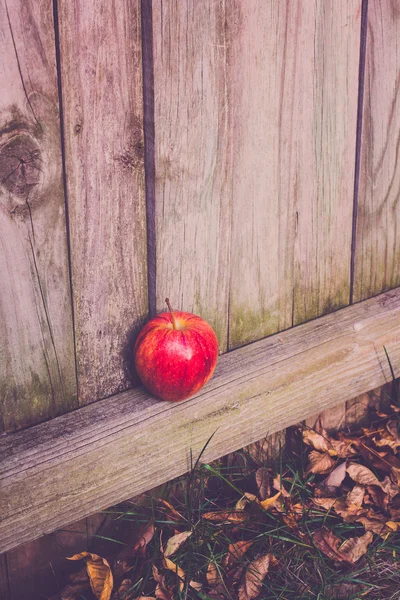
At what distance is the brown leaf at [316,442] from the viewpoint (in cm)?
253

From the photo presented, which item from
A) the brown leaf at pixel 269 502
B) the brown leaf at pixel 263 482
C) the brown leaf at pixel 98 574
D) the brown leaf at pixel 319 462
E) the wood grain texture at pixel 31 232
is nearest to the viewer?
the wood grain texture at pixel 31 232

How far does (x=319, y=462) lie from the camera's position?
2477 millimetres

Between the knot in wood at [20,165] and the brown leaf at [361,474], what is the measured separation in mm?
1472

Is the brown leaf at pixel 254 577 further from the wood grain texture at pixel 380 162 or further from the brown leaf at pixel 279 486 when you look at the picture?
the wood grain texture at pixel 380 162

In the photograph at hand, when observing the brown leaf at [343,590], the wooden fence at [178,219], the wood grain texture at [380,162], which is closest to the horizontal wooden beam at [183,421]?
the wooden fence at [178,219]

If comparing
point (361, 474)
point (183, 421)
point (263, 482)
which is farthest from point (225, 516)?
point (361, 474)

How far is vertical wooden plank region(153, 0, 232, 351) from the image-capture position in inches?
73.5

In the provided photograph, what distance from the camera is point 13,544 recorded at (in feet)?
5.99

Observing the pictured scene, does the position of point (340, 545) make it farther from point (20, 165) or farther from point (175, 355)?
point (20, 165)

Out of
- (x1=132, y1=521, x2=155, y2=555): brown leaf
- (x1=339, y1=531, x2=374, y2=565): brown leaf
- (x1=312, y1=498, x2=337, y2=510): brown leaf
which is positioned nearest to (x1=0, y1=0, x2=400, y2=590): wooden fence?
(x1=132, y1=521, x2=155, y2=555): brown leaf

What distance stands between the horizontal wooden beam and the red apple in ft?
0.29

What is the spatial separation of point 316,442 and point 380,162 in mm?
1010

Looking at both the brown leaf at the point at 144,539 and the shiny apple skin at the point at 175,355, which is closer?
the shiny apple skin at the point at 175,355

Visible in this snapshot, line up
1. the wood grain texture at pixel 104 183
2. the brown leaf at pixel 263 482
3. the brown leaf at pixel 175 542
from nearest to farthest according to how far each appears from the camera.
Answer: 1. the wood grain texture at pixel 104 183
2. the brown leaf at pixel 175 542
3. the brown leaf at pixel 263 482
